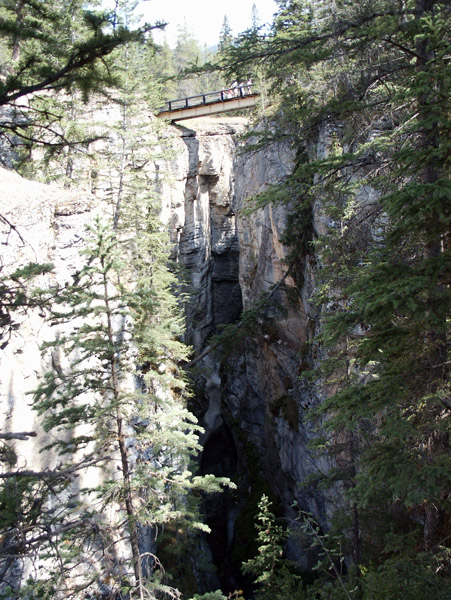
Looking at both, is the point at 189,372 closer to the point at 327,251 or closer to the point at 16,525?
the point at 327,251

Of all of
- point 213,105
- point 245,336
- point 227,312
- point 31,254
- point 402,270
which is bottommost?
point 402,270

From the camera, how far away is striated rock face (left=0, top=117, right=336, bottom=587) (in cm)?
1185

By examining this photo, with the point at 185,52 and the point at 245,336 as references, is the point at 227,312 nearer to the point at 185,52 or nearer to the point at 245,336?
the point at 245,336

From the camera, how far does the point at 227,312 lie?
88.8 feet

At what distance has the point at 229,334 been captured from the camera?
46.6ft

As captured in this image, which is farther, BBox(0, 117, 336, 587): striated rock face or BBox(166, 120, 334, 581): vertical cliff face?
BBox(166, 120, 334, 581): vertical cliff face

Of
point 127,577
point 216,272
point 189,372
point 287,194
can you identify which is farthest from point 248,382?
point 287,194

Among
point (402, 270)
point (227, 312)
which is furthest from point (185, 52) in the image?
point (402, 270)

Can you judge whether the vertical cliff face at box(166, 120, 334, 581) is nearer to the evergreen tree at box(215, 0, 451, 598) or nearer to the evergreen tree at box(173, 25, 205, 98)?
the evergreen tree at box(215, 0, 451, 598)

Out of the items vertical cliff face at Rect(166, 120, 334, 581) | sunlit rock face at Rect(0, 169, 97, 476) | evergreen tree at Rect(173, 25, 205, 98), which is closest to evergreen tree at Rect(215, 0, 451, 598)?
vertical cliff face at Rect(166, 120, 334, 581)

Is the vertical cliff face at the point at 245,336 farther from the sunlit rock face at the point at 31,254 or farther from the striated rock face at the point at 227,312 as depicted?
the sunlit rock face at the point at 31,254

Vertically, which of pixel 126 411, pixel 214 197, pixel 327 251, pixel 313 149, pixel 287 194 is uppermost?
pixel 214 197

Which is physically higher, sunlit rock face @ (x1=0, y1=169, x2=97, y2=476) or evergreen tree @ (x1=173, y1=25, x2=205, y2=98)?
evergreen tree @ (x1=173, y1=25, x2=205, y2=98)

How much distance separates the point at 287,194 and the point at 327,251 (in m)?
1.05
